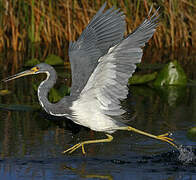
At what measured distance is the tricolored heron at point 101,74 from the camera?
516 centimetres

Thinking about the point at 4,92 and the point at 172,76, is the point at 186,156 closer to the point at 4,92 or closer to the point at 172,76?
the point at 172,76

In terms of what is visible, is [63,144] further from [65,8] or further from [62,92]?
[65,8]

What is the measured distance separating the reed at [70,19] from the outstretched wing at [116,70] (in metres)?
5.64

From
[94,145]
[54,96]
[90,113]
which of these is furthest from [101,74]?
[54,96]

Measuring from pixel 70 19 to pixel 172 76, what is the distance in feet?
11.9

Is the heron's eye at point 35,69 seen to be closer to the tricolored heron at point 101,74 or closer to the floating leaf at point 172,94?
the tricolored heron at point 101,74

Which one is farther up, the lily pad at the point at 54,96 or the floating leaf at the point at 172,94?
the lily pad at the point at 54,96

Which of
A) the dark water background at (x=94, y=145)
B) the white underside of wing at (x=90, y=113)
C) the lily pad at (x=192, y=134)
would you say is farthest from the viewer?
the lily pad at (x=192, y=134)

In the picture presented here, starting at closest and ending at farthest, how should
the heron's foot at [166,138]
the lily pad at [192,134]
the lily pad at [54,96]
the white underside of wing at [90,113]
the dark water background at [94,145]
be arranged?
the dark water background at [94,145] < the white underside of wing at [90,113] < the heron's foot at [166,138] < the lily pad at [192,134] < the lily pad at [54,96]

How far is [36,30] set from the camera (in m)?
12.0

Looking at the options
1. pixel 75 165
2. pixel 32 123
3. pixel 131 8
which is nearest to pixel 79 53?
pixel 32 123

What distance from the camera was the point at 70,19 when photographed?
1173 cm

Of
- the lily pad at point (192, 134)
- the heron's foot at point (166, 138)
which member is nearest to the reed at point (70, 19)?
the lily pad at point (192, 134)

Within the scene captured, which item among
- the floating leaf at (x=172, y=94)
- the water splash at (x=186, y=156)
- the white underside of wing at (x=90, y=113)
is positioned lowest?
the water splash at (x=186, y=156)
